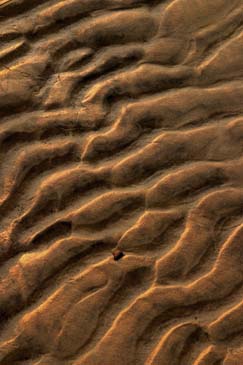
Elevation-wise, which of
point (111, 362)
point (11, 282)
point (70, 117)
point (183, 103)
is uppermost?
point (70, 117)

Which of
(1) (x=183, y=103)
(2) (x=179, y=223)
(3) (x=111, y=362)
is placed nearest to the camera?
(3) (x=111, y=362)

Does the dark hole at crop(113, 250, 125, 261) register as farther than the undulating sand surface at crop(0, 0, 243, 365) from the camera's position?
Yes

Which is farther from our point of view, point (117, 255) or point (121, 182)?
point (121, 182)

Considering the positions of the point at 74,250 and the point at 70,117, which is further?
the point at 70,117

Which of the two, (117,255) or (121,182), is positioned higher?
(121,182)

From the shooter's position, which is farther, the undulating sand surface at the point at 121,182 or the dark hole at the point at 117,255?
the dark hole at the point at 117,255

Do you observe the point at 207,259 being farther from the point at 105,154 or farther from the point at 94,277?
the point at 105,154

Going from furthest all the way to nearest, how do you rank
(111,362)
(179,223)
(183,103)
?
(183,103), (179,223), (111,362)

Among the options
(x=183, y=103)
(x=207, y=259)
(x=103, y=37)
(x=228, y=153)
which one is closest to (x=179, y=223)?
(x=207, y=259)
